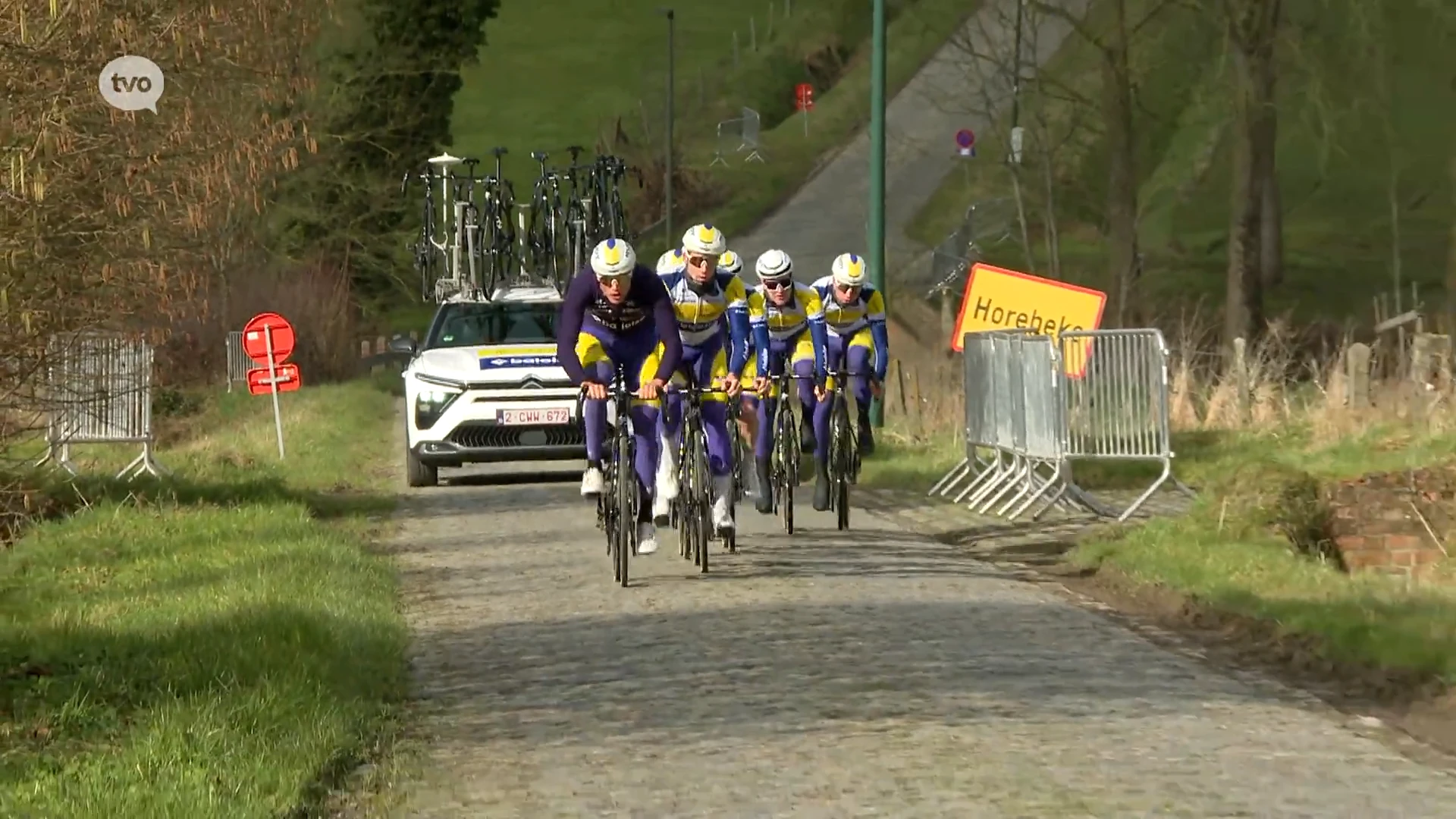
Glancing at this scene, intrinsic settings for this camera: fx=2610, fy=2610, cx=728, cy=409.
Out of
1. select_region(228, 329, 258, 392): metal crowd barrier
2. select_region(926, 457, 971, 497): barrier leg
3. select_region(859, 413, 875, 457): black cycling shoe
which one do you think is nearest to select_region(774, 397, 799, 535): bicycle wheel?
select_region(859, 413, 875, 457): black cycling shoe

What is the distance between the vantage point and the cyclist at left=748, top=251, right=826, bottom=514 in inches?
709

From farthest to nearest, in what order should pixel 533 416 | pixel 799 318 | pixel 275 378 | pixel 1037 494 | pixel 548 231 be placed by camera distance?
pixel 275 378 < pixel 548 231 < pixel 533 416 < pixel 1037 494 < pixel 799 318

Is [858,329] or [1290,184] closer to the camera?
[858,329]

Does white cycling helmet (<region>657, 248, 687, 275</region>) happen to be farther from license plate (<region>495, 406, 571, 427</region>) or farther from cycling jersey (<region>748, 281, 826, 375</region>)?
license plate (<region>495, 406, 571, 427</region>)

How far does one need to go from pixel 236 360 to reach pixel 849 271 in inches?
1413

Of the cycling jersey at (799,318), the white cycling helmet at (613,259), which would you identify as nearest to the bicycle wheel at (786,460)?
the cycling jersey at (799,318)

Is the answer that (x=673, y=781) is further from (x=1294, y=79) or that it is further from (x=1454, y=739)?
(x=1294, y=79)

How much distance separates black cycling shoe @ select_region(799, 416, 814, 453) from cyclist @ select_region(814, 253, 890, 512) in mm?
484

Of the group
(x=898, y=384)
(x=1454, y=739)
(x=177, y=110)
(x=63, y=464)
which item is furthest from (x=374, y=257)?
(x=1454, y=739)

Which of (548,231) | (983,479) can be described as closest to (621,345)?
(983,479)

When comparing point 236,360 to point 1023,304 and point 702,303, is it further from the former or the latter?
point 702,303

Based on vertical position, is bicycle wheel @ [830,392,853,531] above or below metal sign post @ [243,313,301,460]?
below

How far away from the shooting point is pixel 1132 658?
1155 centimetres

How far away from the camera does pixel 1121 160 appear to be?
39438 millimetres
